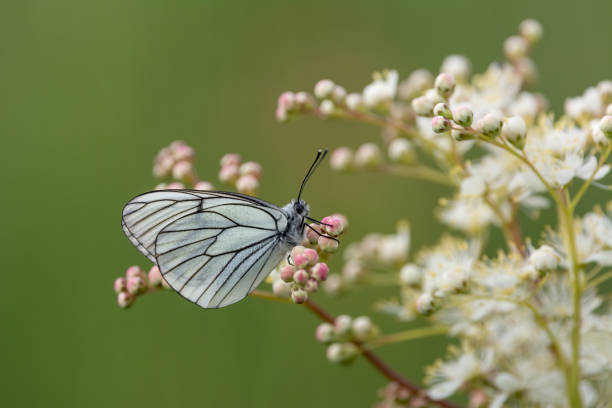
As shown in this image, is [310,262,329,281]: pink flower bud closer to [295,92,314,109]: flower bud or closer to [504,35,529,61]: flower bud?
[295,92,314,109]: flower bud

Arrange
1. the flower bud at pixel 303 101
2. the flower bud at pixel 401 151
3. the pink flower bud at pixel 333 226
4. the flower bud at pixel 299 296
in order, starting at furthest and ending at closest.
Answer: the flower bud at pixel 401 151, the flower bud at pixel 303 101, the pink flower bud at pixel 333 226, the flower bud at pixel 299 296

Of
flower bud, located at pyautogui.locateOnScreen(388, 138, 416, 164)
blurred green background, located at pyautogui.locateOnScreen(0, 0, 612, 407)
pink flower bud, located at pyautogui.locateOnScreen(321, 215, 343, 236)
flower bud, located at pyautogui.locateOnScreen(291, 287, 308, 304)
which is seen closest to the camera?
flower bud, located at pyautogui.locateOnScreen(291, 287, 308, 304)

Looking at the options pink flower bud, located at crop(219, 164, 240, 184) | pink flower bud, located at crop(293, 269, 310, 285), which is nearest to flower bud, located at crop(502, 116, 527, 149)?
pink flower bud, located at crop(293, 269, 310, 285)

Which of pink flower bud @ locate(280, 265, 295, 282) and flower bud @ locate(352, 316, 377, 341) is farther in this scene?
flower bud @ locate(352, 316, 377, 341)

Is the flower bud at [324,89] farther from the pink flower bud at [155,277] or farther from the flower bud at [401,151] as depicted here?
the pink flower bud at [155,277]

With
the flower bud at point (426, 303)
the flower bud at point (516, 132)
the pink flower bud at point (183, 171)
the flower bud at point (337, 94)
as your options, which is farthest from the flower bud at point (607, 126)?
the pink flower bud at point (183, 171)
